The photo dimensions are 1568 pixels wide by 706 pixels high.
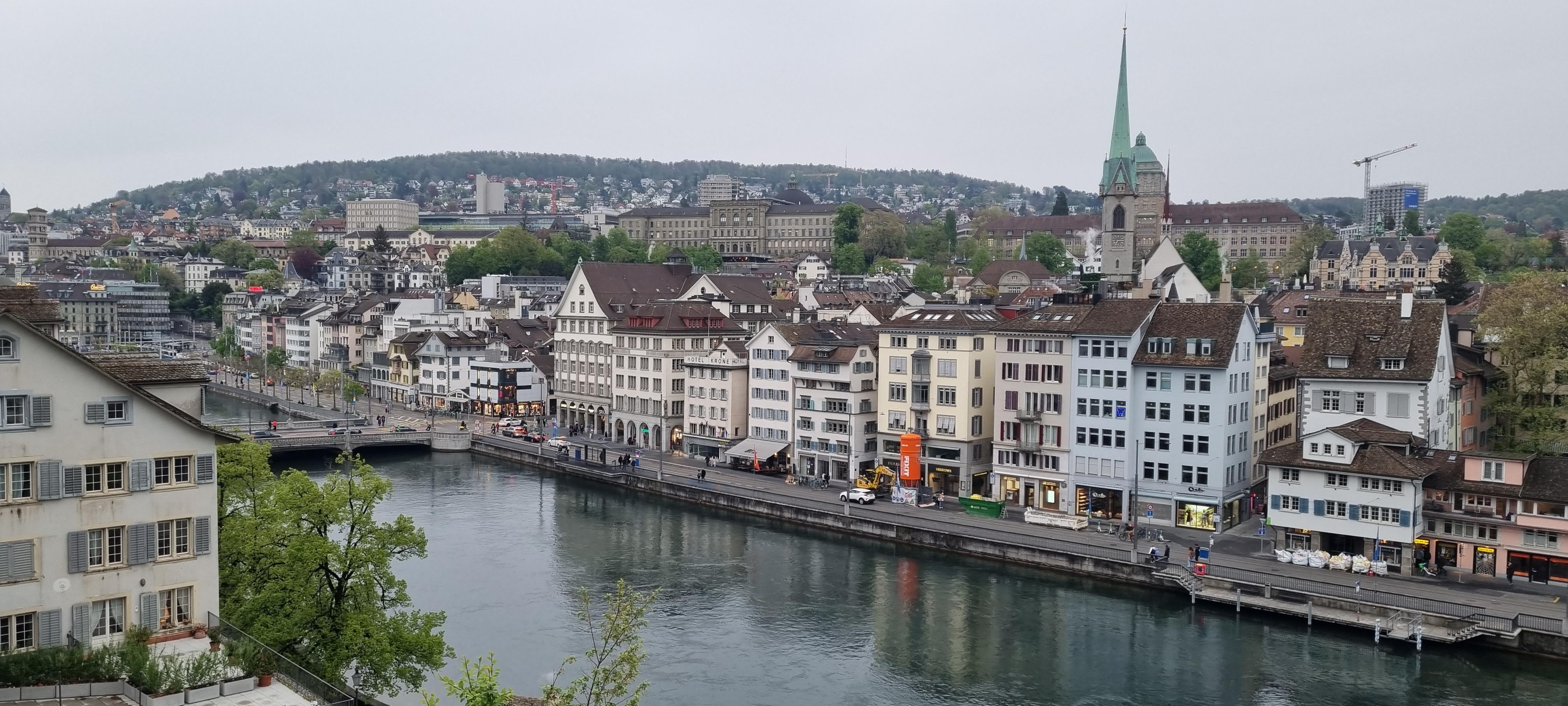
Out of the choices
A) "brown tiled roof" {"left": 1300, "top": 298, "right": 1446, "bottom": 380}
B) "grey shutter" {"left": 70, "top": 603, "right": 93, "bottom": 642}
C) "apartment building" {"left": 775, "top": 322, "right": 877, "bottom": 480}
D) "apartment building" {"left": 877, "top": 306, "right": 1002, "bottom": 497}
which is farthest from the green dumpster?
"grey shutter" {"left": 70, "top": 603, "right": 93, "bottom": 642}

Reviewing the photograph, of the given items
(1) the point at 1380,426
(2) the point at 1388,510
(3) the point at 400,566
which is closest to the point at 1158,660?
(2) the point at 1388,510

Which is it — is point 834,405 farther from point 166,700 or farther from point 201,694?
point 166,700

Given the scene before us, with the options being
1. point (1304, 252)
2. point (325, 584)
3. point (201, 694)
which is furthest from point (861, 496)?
point (1304, 252)

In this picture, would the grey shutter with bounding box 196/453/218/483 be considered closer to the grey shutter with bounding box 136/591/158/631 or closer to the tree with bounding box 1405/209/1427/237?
the grey shutter with bounding box 136/591/158/631

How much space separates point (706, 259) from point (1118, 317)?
12760cm

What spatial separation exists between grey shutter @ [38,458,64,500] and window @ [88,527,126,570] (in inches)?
35.9

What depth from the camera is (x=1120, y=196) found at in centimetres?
11644

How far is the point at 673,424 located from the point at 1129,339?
3467cm

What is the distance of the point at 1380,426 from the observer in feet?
163

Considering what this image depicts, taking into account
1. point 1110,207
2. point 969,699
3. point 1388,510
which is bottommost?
point 969,699

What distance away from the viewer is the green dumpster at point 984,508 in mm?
57625

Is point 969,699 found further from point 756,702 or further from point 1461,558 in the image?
point 1461,558

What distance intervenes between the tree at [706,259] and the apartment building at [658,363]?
8458cm

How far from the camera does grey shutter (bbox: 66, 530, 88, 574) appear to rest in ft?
77.4
